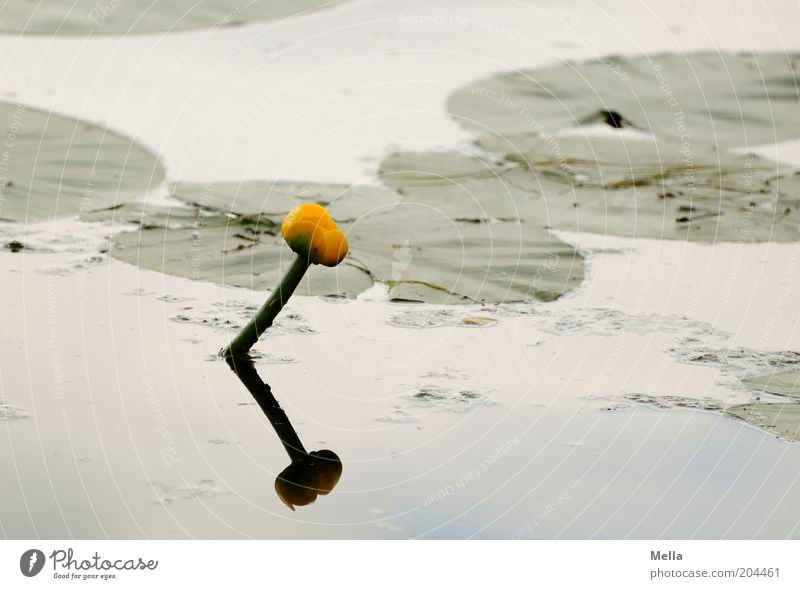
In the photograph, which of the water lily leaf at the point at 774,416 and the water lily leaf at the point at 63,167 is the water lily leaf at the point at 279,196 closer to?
the water lily leaf at the point at 63,167

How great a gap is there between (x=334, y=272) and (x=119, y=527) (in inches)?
41.5

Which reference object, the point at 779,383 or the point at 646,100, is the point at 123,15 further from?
the point at 779,383

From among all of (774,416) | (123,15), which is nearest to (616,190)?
(774,416)

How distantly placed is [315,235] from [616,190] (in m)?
1.52

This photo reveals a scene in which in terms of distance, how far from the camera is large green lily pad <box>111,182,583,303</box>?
270cm

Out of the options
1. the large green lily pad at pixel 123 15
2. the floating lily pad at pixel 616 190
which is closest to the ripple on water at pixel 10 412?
the floating lily pad at pixel 616 190

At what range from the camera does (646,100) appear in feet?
13.9

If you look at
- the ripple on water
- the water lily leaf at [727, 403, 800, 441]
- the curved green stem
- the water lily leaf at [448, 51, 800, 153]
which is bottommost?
the ripple on water

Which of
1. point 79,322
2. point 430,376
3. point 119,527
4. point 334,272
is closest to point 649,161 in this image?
point 334,272

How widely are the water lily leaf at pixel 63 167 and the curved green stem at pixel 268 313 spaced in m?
0.91

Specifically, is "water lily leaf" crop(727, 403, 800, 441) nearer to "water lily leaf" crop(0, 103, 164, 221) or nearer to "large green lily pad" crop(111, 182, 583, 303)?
"large green lily pad" crop(111, 182, 583, 303)

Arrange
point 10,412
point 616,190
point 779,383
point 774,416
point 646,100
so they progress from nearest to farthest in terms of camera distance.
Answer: point 10,412 < point 774,416 < point 779,383 < point 616,190 < point 646,100

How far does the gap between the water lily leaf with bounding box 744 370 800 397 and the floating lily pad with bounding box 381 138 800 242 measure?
2.77 ft

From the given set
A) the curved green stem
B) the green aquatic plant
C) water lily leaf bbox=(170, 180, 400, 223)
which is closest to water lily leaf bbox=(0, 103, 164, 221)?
water lily leaf bbox=(170, 180, 400, 223)
